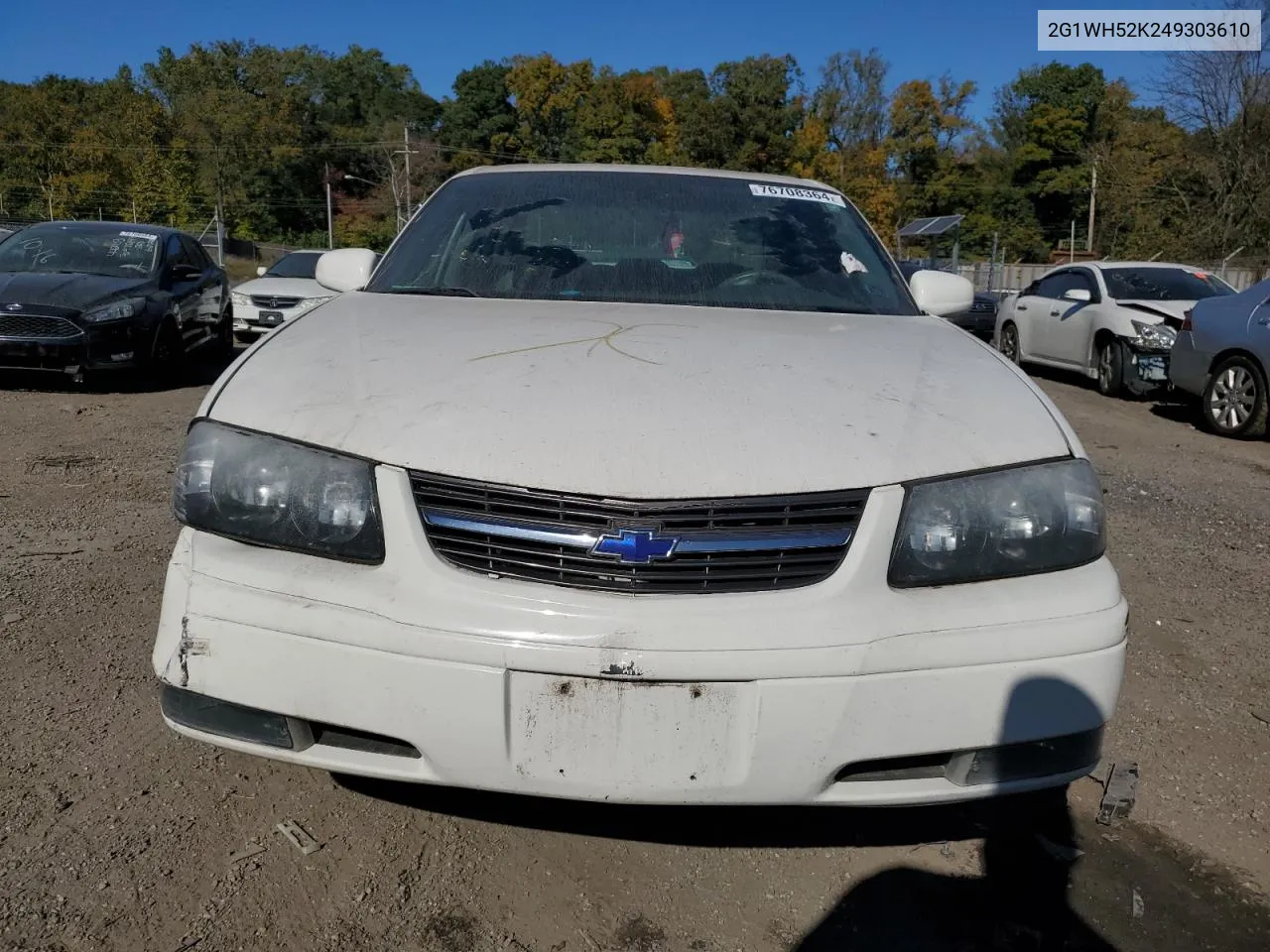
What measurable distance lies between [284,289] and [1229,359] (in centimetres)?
1065

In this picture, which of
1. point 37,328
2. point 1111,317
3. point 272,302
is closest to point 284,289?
point 272,302

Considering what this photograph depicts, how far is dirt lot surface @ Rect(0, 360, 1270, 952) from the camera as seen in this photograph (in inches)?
79.2

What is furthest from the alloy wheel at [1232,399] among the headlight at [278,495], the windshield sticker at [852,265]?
the headlight at [278,495]

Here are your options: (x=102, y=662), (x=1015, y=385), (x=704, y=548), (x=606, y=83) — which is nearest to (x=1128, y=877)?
(x=1015, y=385)

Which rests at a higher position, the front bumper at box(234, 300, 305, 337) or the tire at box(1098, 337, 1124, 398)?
the front bumper at box(234, 300, 305, 337)

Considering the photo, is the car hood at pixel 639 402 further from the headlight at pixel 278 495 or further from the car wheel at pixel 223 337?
the car wheel at pixel 223 337

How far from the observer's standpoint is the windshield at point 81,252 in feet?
30.1

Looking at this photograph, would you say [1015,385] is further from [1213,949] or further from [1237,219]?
[1237,219]

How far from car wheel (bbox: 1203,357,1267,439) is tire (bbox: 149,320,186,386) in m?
9.26

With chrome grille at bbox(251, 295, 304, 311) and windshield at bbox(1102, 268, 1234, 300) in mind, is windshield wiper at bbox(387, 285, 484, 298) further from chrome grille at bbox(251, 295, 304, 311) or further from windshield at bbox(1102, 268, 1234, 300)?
chrome grille at bbox(251, 295, 304, 311)

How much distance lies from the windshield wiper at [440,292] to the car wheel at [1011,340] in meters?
11.4

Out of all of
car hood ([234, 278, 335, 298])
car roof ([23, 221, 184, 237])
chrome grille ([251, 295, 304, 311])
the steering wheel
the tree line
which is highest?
the tree line

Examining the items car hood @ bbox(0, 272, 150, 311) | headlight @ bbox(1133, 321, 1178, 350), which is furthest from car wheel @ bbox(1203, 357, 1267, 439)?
car hood @ bbox(0, 272, 150, 311)

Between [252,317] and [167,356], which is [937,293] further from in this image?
[252,317]
